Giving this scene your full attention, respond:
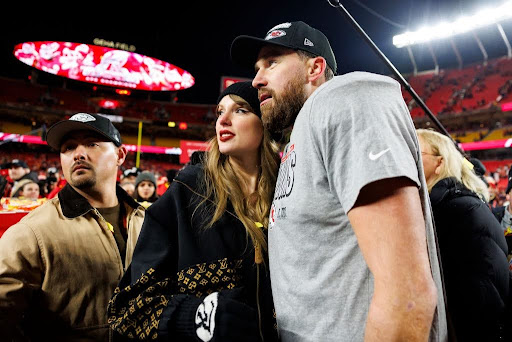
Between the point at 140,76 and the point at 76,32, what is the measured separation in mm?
6854

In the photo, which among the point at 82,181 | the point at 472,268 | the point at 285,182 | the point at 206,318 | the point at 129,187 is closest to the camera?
the point at 206,318

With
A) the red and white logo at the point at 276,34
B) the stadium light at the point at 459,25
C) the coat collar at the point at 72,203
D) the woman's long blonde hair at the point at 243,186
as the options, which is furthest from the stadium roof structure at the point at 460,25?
the coat collar at the point at 72,203

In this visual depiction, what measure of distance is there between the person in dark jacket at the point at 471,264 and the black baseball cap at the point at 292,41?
0.99 m

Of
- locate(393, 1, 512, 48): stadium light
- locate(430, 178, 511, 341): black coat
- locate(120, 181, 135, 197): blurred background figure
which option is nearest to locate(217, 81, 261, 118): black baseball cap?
locate(430, 178, 511, 341): black coat

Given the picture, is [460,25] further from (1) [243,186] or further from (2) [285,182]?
(2) [285,182]

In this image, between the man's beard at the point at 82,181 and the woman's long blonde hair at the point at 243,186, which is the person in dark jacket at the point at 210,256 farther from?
the man's beard at the point at 82,181

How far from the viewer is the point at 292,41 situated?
Result: 1.53 metres

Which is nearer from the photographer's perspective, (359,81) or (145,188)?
(359,81)

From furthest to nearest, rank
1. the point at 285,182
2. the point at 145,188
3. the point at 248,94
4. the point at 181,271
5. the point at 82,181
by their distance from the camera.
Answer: the point at 145,188 < the point at 82,181 < the point at 248,94 < the point at 181,271 < the point at 285,182

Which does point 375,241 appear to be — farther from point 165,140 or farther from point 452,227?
point 165,140

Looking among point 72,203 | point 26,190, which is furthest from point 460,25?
point 72,203

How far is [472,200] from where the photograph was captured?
1926 millimetres

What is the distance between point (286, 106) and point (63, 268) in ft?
5.30

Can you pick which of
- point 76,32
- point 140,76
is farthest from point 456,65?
point 76,32
